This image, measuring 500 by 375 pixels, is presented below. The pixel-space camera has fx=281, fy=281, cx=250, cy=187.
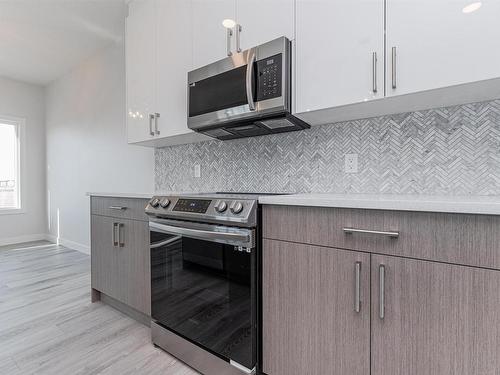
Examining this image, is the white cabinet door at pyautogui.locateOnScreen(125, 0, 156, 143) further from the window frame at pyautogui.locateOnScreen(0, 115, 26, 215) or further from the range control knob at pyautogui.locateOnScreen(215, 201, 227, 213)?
the window frame at pyautogui.locateOnScreen(0, 115, 26, 215)

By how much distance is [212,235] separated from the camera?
1.38 meters

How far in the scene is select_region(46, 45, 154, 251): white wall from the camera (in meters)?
3.33

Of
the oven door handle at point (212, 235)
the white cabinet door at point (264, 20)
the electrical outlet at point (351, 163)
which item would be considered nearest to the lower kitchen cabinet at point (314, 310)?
the oven door handle at point (212, 235)

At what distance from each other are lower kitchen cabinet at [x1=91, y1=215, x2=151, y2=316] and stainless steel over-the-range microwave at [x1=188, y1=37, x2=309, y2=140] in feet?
2.78

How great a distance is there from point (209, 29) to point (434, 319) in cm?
190

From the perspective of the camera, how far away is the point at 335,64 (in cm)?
133

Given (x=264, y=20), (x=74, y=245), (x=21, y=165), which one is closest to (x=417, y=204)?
(x=264, y=20)

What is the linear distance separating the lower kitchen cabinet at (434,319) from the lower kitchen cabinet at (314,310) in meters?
0.05

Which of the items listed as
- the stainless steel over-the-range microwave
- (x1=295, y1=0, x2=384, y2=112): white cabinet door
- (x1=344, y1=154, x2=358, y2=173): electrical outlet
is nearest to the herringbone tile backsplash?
(x1=344, y1=154, x2=358, y2=173): electrical outlet

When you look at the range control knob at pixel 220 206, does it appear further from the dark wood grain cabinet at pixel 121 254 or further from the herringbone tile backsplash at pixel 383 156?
the dark wood grain cabinet at pixel 121 254

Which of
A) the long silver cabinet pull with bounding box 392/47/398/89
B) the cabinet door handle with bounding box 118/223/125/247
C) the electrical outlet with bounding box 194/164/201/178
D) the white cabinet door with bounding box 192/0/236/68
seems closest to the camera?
the long silver cabinet pull with bounding box 392/47/398/89

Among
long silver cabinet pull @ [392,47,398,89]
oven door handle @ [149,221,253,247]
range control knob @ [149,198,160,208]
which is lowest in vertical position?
oven door handle @ [149,221,253,247]

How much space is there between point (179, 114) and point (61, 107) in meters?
3.60

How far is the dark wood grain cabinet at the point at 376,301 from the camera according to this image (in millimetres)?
843
